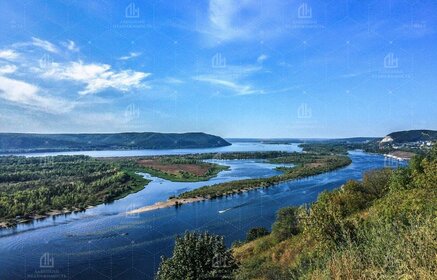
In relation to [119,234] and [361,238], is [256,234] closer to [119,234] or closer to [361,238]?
[119,234]

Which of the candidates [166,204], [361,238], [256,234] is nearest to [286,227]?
[256,234]

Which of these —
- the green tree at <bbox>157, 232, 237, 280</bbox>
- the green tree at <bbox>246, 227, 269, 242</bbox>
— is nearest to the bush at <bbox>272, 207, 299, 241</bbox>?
the green tree at <bbox>246, 227, 269, 242</bbox>

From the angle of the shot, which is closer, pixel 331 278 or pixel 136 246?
pixel 331 278

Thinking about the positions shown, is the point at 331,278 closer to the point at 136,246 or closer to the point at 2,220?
the point at 136,246

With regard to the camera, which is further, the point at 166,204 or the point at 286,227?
the point at 166,204

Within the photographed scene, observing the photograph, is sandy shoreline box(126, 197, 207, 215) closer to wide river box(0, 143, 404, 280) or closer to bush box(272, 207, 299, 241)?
wide river box(0, 143, 404, 280)

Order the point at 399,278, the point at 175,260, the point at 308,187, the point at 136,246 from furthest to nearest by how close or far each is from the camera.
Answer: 1. the point at 308,187
2. the point at 136,246
3. the point at 175,260
4. the point at 399,278

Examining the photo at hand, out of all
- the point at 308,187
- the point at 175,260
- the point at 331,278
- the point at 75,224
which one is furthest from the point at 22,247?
the point at 308,187
